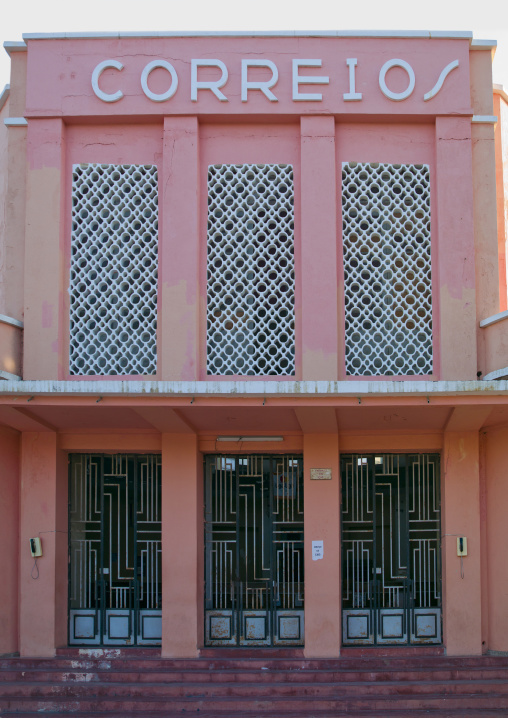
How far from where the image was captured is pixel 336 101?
1330 cm

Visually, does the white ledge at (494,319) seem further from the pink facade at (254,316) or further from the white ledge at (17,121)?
the white ledge at (17,121)

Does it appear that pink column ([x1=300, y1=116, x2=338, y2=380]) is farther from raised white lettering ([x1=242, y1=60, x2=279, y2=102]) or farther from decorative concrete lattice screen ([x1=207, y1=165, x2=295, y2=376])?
raised white lettering ([x1=242, y1=60, x2=279, y2=102])

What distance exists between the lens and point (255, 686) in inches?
466

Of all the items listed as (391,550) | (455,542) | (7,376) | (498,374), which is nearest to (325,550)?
(391,550)

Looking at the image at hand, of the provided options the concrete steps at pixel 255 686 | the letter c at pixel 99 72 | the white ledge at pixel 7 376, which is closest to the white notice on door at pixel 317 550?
the concrete steps at pixel 255 686

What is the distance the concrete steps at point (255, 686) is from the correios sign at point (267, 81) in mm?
8012

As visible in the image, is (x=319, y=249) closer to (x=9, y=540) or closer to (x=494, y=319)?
(x=494, y=319)

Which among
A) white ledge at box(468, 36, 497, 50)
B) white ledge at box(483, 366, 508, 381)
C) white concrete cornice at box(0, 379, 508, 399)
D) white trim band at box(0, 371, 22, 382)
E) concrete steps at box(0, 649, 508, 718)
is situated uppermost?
white ledge at box(468, 36, 497, 50)

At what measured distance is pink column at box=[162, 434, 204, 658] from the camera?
12820 millimetres

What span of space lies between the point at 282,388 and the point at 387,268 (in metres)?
3.12

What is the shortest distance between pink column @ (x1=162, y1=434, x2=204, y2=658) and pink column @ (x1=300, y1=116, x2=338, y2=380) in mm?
2165

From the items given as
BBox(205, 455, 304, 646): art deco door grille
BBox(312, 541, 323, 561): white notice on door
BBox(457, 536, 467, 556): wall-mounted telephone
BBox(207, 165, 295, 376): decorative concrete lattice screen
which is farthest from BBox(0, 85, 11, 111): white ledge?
BBox(457, 536, 467, 556): wall-mounted telephone

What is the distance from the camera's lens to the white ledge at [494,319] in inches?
492

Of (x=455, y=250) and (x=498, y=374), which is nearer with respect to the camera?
(x=498, y=374)
